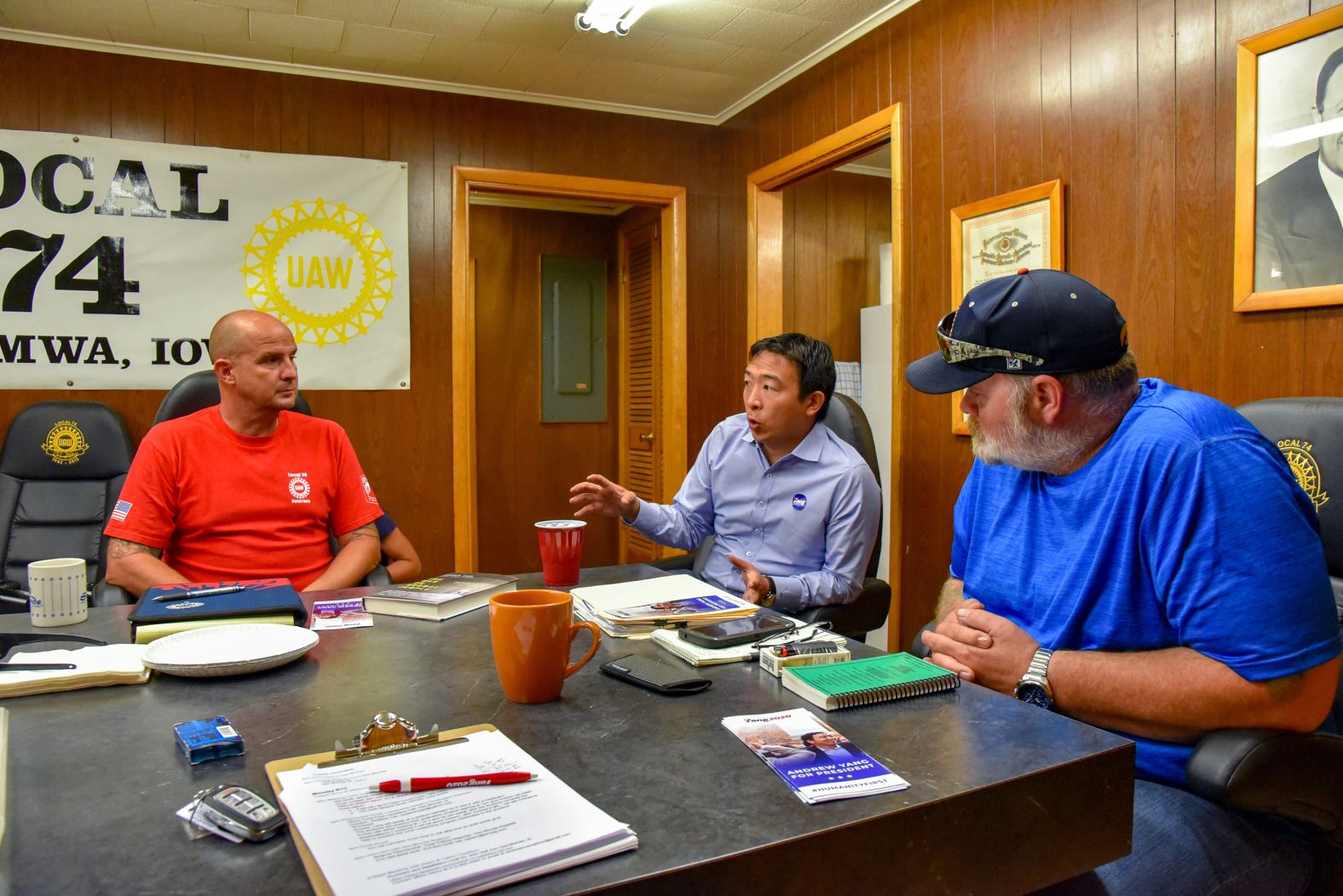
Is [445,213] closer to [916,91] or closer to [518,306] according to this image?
[518,306]

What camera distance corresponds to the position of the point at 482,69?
11.8 ft

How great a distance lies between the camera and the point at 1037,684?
1171 mm

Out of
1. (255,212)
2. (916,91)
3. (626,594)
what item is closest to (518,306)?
(255,212)

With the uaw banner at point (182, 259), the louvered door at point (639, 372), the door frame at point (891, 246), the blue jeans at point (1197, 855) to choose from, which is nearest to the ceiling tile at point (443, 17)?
the uaw banner at point (182, 259)

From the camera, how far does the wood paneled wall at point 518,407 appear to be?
5.27m

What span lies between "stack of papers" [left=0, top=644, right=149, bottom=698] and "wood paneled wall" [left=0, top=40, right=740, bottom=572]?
2580 millimetres

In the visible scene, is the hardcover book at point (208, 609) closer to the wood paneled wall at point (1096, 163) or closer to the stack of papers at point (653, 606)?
the stack of papers at point (653, 606)

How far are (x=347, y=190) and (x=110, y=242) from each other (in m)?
0.89

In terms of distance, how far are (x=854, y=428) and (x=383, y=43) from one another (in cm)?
238

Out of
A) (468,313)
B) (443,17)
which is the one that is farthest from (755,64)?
(468,313)

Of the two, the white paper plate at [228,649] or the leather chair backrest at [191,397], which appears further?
the leather chair backrest at [191,397]

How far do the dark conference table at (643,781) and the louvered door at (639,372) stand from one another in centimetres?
378

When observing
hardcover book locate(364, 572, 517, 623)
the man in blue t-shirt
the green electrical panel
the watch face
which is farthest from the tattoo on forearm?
the green electrical panel

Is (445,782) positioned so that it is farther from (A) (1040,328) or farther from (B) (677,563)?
(B) (677,563)
